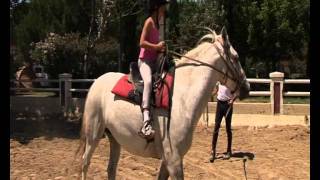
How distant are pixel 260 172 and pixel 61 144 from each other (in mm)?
4963

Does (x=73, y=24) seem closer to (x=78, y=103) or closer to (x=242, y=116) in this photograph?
(x=78, y=103)

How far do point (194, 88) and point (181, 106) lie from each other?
0.87 ft

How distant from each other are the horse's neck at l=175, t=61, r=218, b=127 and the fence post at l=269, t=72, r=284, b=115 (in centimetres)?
1045

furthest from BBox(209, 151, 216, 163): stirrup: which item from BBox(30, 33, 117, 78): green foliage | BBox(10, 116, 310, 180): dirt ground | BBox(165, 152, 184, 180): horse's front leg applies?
BBox(30, 33, 117, 78): green foliage

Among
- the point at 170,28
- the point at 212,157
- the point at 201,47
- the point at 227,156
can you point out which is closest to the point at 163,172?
the point at 201,47

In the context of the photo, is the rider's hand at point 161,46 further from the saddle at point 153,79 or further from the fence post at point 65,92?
the fence post at point 65,92

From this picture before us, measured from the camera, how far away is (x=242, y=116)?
Result: 15.9m

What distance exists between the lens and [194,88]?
18.9 ft

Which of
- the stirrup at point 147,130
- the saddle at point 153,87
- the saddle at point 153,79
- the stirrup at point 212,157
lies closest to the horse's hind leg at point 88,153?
the saddle at point 153,87

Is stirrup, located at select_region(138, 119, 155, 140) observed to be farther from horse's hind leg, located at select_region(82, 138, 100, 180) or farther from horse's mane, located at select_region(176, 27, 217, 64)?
horse's hind leg, located at select_region(82, 138, 100, 180)

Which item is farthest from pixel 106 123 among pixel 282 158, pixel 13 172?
pixel 282 158

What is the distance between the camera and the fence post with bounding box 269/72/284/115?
15836 mm

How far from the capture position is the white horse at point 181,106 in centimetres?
557
